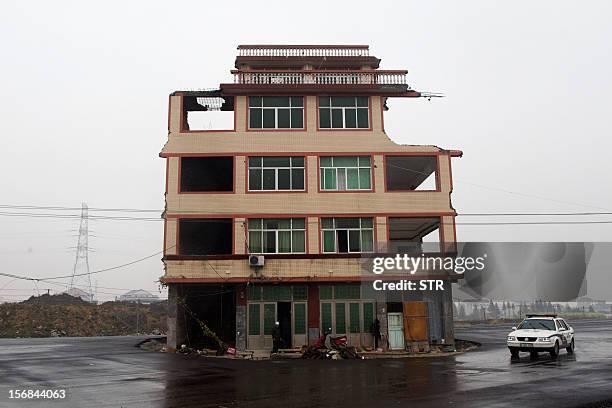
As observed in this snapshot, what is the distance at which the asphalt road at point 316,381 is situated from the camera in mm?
13002

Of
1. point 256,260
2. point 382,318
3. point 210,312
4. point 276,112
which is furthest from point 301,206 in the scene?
point 210,312

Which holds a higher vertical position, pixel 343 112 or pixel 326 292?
pixel 343 112

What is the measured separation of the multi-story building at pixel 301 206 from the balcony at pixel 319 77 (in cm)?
7

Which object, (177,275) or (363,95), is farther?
(363,95)

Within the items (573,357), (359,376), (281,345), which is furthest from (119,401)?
(573,357)

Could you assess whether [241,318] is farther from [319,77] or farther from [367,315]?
[319,77]

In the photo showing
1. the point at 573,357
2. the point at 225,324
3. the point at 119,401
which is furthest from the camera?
the point at 225,324

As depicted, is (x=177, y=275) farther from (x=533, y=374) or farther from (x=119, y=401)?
(x=533, y=374)

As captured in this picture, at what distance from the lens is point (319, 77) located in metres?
33.3

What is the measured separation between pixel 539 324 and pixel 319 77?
1910 centimetres

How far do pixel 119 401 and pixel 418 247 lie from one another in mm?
27330

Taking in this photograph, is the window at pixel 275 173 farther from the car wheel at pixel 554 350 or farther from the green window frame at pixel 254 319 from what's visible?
the car wheel at pixel 554 350

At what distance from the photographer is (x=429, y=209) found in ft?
103

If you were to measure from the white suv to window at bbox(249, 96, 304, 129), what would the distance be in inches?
667
